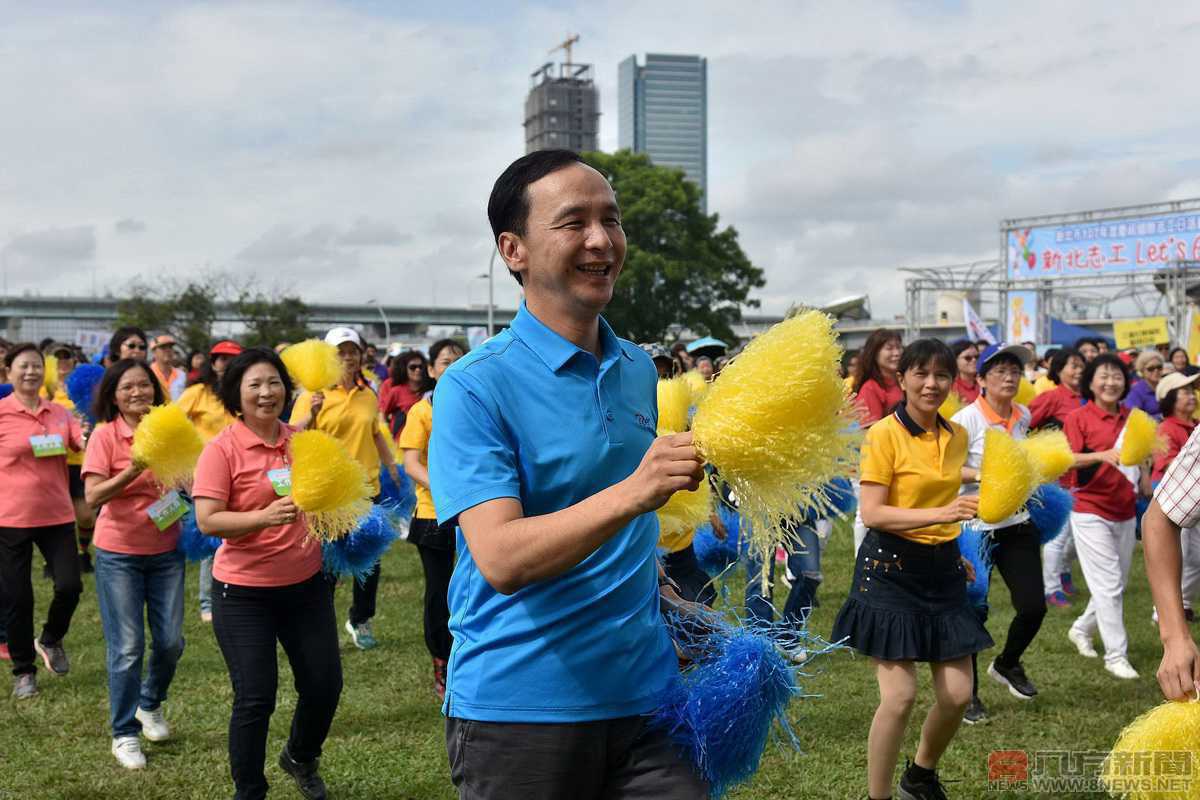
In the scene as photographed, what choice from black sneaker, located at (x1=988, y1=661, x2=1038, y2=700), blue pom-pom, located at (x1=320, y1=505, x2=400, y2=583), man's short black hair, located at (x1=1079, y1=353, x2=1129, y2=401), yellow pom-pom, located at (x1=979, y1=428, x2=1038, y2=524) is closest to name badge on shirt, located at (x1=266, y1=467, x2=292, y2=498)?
blue pom-pom, located at (x1=320, y1=505, x2=400, y2=583)

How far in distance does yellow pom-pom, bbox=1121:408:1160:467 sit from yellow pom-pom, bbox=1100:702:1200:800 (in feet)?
15.6

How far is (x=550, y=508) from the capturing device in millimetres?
2191

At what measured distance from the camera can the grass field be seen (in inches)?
200

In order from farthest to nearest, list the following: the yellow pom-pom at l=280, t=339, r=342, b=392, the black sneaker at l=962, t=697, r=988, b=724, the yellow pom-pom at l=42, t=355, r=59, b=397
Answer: the yellow pom-pom at l=42, t=355, r=59, b=397 < the yellow pom-pom at l=280, t=339, r=342, b=392 < the black sneaker at l=962, t=697, r=988, b=724

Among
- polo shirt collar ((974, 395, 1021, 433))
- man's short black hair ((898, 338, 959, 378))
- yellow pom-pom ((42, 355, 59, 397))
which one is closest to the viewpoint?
man's short black hair ((898, 338, 959, 378))

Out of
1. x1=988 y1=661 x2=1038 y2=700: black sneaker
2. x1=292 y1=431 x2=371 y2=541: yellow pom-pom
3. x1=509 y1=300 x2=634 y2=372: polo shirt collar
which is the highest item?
x1=509 y1=300 x2=634 y2=372: polo shirt collar

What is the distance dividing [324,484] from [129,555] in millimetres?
1661

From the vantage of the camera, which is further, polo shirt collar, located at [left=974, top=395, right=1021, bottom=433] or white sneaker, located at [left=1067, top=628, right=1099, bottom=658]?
white sneaker, located at [left=1067, top=628, right=1099, bottom=658]

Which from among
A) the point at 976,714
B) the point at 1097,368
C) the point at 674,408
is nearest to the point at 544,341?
the point at 674,408

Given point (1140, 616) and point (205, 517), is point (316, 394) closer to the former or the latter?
point (205, 517)

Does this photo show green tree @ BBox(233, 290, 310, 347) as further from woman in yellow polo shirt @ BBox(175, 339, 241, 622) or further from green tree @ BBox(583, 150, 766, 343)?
woman in yellow polo shirt @ BBox(175, 339, 241, 622)

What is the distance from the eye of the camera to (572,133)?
180m

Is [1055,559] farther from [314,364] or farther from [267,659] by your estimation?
[267,659]

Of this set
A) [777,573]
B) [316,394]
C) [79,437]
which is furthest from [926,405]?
[777,573]
